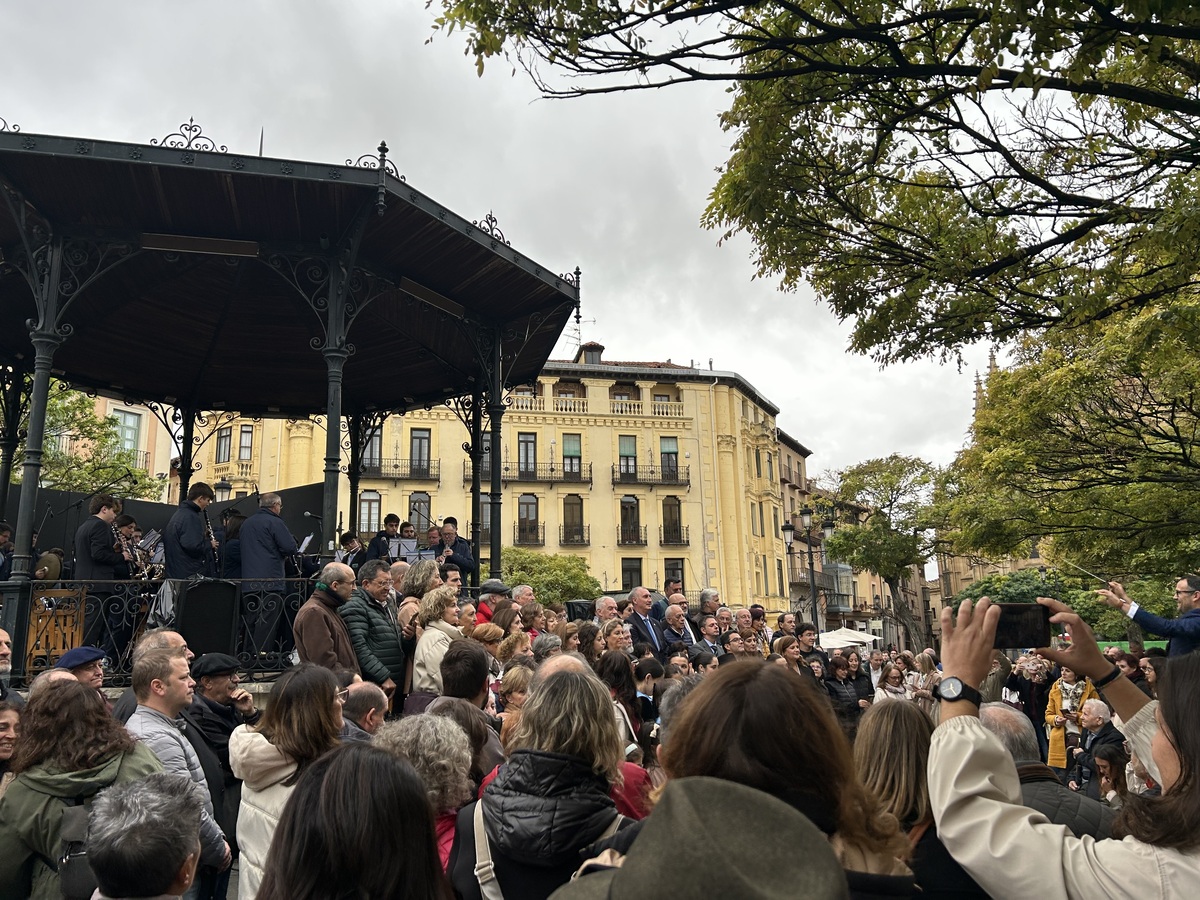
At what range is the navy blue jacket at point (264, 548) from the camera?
9172 millimetres

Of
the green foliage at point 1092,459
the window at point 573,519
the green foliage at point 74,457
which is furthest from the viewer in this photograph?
the window at point 573,519

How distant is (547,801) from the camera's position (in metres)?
2.91

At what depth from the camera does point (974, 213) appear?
7012 mm

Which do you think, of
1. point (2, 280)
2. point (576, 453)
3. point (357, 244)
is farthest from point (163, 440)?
point (357, 244)

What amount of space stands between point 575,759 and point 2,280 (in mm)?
11148

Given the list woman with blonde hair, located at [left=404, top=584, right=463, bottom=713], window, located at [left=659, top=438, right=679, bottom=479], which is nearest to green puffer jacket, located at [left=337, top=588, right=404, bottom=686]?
woman with blonde hair, located at [left=404, top=584, right=463, bottom=713]

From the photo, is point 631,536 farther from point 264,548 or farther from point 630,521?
point 264,548

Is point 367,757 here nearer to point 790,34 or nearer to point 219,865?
point 219,865

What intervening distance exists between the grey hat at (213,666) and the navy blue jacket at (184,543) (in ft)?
13.5

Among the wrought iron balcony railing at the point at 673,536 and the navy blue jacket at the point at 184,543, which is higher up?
the wrought iron balcony railing at the point at 673,536

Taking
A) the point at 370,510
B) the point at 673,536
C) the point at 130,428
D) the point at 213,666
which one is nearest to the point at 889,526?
the point at 673,536

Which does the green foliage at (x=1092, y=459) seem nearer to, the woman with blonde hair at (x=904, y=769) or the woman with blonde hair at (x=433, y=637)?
the woman with blonde hair at (x=433, y=637)

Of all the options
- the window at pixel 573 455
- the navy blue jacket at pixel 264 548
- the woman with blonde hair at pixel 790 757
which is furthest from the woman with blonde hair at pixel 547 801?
the window at pixel 573 455

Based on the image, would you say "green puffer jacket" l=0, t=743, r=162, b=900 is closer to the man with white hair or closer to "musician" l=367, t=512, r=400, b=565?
the man with white hair
